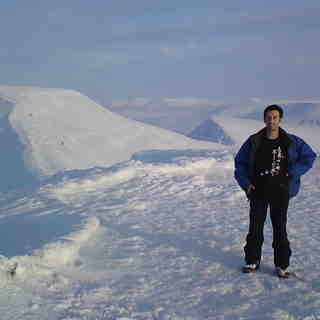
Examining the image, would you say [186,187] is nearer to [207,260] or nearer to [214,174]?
[214,174]

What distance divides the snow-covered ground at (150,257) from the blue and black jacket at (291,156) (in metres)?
1.08

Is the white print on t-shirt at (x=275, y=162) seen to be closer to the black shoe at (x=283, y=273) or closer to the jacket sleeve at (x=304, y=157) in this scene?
the jacket sleeve at (x=304, y=157)

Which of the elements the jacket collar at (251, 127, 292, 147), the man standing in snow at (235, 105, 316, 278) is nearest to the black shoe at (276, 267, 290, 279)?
the man standing in snow at (235, 105, 316, 278)

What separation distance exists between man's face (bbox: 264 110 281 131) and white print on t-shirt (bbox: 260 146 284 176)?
240mm

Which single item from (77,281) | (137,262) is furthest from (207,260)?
(77,281)

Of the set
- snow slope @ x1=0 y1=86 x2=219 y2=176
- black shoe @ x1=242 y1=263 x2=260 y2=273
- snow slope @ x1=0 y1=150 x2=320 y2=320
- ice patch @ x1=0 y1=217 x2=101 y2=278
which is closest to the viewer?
snow slope @ x1=0 y1=150 x2=320 y2=320

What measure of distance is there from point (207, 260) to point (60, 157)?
27889 mm

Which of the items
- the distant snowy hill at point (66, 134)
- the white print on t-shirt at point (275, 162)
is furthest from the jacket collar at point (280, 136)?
the distant snowy hill at point (66, 134)

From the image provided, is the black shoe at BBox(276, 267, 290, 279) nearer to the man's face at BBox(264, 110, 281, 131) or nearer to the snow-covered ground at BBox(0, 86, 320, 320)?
the snow-covered ground at BBox(0, 86, 320, 320)

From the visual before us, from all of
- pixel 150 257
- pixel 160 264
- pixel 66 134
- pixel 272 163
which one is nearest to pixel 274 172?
pixel 272 163

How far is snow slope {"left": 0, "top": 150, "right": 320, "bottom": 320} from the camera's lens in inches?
165

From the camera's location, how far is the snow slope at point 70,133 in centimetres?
3234

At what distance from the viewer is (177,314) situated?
4098mm

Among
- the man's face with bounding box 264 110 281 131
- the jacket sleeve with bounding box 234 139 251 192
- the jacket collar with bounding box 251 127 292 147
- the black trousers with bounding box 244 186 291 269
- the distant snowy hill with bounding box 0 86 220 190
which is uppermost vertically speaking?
the man's face with bounding box 264 110 281 131
